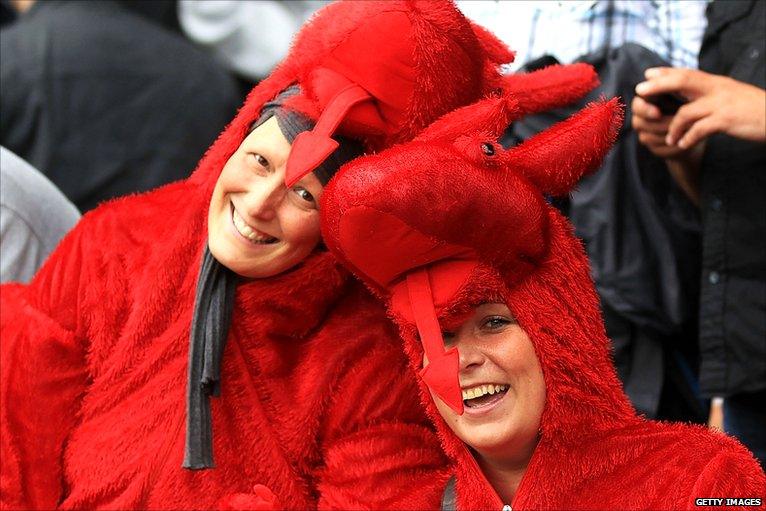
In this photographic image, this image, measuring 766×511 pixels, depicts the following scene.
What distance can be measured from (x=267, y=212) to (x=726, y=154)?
0.88m

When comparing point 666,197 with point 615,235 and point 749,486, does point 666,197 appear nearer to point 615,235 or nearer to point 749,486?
point 615,235

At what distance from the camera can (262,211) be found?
1501 millimetres

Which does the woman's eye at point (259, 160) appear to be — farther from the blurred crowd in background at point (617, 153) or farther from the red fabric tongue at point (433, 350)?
the blurred crowd in background at point (617, 153)

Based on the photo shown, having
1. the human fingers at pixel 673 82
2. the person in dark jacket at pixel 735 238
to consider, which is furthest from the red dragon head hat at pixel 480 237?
the person in dark jacket at pixel 735 238

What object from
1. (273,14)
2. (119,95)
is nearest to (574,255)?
(119,95)

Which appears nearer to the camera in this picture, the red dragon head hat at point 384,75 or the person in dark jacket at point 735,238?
the red dragon head hat at point 384,75

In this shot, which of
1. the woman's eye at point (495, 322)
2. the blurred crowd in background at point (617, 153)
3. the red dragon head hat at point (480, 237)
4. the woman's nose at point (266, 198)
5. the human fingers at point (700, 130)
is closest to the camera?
the red dragon head hat at point (480, 237)

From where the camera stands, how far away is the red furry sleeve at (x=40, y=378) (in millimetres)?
1575

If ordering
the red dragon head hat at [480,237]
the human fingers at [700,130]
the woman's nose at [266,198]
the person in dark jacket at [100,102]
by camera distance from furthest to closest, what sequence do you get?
the person in dark jacket at [100,102]
the human fingers at [700,130]
the woman's nose at [266,198]
the red dragon head hat at [480,237]

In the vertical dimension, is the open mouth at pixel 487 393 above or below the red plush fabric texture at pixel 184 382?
above

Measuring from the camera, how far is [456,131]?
1342mm

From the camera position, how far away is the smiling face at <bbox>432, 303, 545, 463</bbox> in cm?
134
